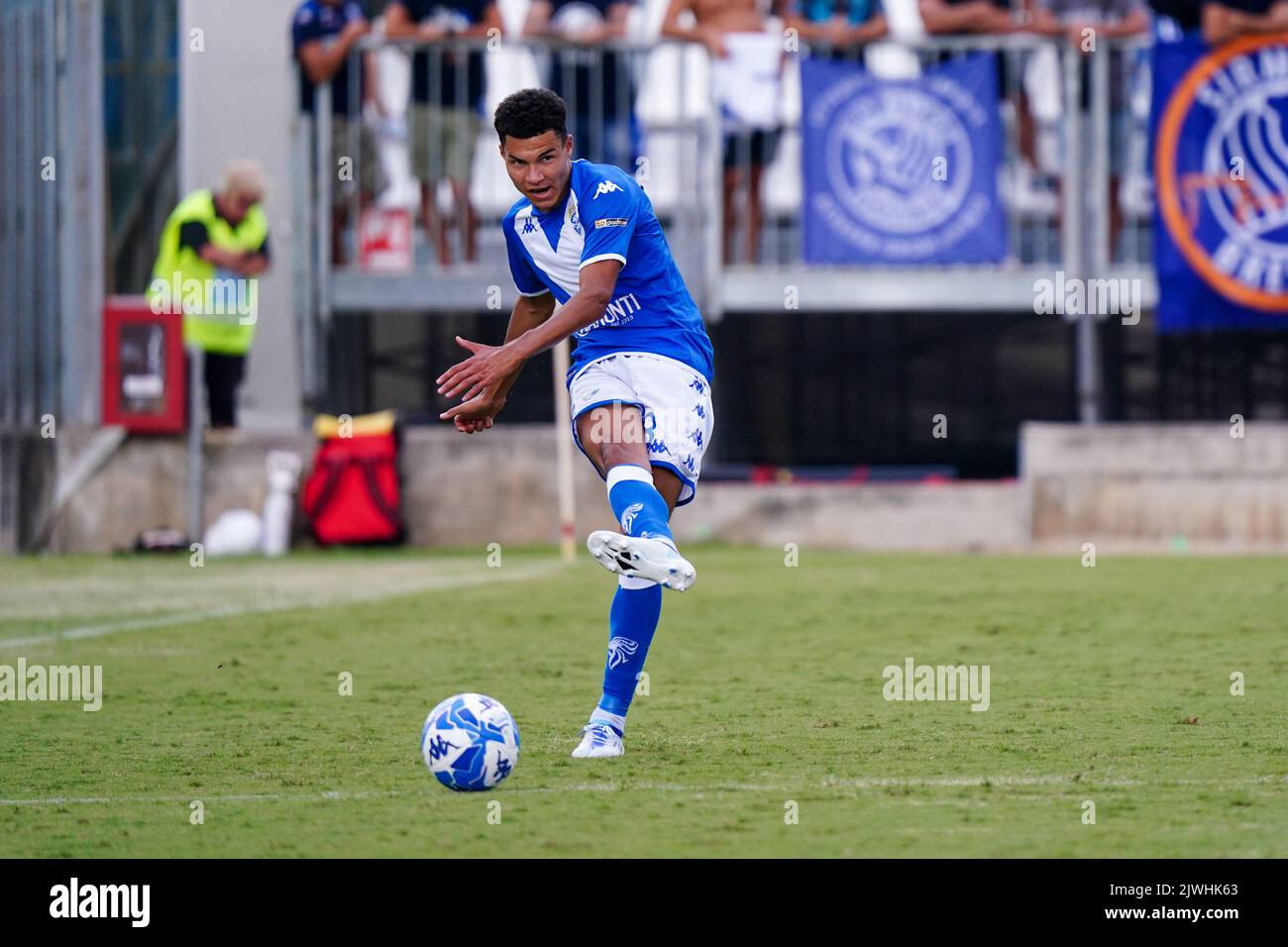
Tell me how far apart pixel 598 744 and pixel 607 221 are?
152cm

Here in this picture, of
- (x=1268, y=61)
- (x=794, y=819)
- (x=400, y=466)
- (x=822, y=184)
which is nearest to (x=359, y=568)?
(x=400, y=466)

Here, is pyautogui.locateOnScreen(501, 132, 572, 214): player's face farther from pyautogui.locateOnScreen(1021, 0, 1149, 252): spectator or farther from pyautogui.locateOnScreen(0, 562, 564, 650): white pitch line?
pyautogui.locateOnScreen(1021, 0, 1149, 252): spectator

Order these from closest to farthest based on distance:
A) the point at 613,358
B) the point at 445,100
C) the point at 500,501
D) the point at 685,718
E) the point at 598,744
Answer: the point at 598,744
the point at 613,358
the point at 685,718
the point at 500,501
the point at 445,100

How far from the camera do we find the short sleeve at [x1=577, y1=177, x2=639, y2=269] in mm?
6645

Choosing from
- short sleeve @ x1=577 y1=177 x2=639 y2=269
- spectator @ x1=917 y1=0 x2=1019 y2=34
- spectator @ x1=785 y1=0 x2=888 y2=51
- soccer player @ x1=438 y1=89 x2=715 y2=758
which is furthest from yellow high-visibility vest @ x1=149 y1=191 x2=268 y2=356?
short sleeve @ x1=577 y1=177 x2=639 y2=269

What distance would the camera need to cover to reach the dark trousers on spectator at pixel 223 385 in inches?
612

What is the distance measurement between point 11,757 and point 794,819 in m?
2.67

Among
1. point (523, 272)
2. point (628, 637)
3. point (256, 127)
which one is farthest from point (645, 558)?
point (256, 127)

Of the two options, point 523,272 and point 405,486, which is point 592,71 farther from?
point 523,272

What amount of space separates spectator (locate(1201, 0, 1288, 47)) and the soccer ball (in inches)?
435

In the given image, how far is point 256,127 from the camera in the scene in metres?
17.4

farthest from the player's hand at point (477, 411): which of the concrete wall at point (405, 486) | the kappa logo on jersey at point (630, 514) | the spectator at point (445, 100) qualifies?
the spectator at point (445, 100)

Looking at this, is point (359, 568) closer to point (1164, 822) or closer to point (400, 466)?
point (400, 466)

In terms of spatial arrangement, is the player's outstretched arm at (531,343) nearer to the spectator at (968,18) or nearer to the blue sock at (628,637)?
the blue sock at (628,637)
